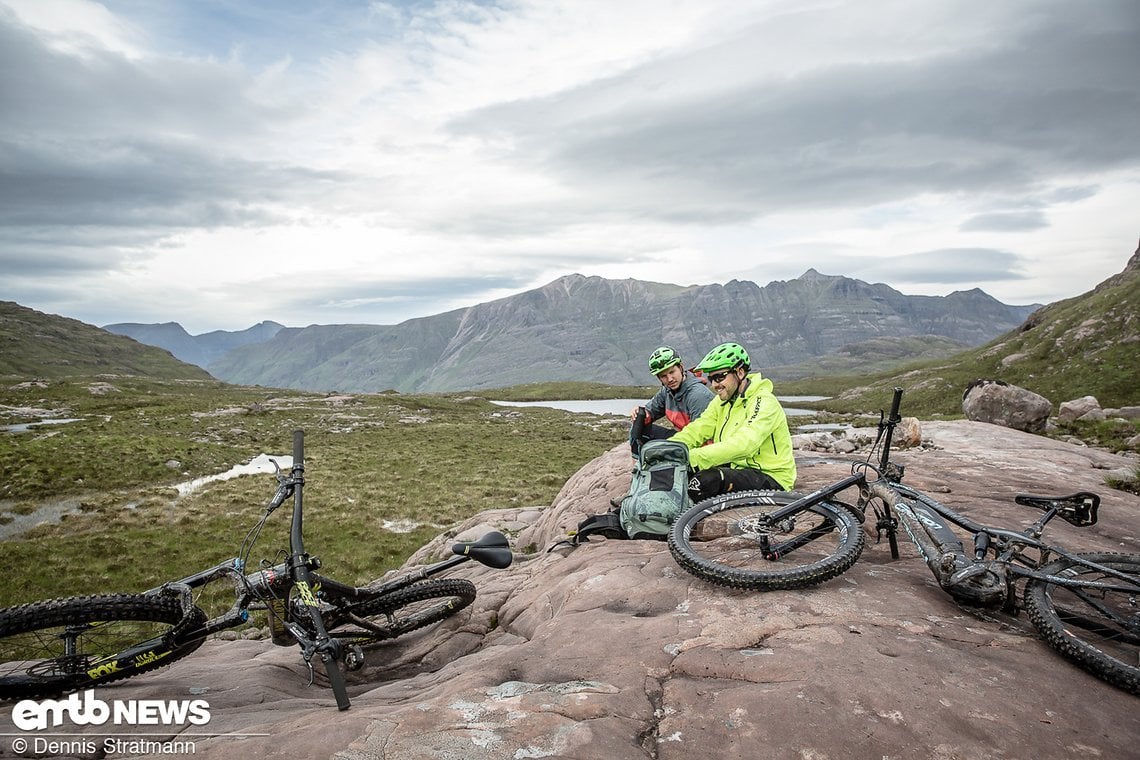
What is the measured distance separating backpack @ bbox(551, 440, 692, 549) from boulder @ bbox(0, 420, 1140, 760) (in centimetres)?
81

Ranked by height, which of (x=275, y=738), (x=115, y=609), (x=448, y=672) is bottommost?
(x=448, y=672)

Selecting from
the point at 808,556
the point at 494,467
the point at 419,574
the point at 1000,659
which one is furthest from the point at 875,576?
the point at 494,467

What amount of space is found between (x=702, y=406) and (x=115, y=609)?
10567 mm

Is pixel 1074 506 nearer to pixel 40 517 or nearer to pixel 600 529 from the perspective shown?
pixel 600 529

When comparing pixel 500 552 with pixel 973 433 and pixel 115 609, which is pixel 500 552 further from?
pixel 973 433

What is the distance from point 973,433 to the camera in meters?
21.4

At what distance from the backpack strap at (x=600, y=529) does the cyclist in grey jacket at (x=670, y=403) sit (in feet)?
6.04

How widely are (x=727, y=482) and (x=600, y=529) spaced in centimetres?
267

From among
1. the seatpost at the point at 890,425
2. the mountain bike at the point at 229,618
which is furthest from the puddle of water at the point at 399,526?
the seatpost at the point at 890,425

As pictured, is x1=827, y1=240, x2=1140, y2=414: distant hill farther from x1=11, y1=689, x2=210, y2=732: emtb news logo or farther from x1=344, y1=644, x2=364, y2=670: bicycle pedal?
x1=11, y1=689, x2=210, y2=732: emtb news logo

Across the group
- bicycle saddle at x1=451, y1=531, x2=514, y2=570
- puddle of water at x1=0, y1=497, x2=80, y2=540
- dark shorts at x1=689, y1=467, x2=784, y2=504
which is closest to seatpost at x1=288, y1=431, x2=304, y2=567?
bicycle saddle at x1=451, y1=531, x2=514, y2=570

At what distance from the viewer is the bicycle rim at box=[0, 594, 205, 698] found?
18.6 ft

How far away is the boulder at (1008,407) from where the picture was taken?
34.5 meters

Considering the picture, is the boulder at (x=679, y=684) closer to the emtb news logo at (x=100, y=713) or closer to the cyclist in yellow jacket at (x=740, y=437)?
the emtb news logo at (x=100, y=713)
